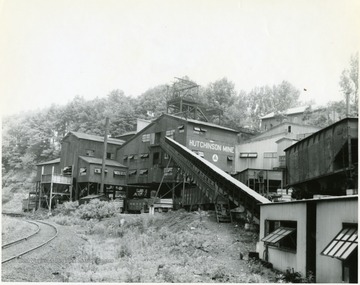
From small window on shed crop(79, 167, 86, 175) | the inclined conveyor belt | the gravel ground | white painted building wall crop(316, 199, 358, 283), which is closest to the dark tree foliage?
small window on shed crop(79, 167, 86, 175)

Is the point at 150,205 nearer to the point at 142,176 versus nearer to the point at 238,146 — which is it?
the point at 142,176

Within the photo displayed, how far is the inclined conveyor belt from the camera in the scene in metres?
14.0

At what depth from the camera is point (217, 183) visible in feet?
57.5

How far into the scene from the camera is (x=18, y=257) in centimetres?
1048

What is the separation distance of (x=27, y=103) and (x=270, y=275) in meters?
8.42

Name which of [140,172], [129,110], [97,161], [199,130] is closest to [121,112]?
[129,110]

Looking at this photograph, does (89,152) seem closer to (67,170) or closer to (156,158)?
(67,170)

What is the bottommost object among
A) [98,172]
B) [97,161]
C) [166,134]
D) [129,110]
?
[98,172]

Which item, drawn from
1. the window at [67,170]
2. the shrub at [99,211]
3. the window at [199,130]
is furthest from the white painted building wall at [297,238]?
the window at [67,170]

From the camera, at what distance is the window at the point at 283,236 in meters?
9.61

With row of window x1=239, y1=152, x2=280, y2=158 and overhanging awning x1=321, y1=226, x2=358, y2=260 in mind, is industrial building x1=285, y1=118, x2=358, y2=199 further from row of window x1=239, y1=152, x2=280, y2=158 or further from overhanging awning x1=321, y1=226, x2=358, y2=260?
row of window x1=239, y1=152, x2=280, y2=158

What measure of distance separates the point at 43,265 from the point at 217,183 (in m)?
9.55

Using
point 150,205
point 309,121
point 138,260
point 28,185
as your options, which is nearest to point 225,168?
point 150,205

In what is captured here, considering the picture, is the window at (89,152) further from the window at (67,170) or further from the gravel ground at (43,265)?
the gravel ground at (43,265)
